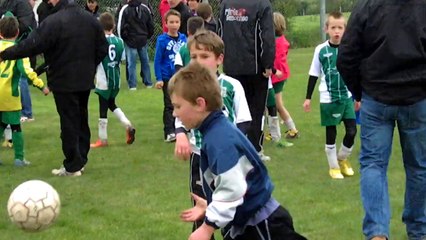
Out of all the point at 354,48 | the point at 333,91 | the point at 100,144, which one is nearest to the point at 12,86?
the point at 100,144

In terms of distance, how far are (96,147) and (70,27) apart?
2.51 meters

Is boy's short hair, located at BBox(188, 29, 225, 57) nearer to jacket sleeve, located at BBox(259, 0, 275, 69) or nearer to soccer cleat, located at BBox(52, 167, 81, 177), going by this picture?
jacket sleeve, located at BBox(259, 0, 275, 69)

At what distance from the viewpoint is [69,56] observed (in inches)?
337

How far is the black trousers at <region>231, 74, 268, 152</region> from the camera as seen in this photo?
8984mm

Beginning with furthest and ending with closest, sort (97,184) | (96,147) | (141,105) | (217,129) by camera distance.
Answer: (141,105), (96,147), (97,184), (217,129)

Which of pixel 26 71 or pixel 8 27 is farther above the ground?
pixel 8 27

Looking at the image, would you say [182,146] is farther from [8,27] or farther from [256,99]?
[8,27]

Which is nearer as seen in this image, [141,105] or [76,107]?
[76,107]

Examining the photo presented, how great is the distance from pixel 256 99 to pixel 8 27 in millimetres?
3116

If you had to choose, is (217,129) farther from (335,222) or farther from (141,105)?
(141,105)

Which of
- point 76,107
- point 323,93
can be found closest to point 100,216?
point 76,107

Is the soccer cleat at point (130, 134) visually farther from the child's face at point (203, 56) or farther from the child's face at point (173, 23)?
the child's face at point (203, 56)

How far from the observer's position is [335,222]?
6.63 meters

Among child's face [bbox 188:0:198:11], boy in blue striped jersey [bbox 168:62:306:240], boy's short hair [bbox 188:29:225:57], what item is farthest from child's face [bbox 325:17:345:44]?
child's face [bbox 188:0:198:11]
